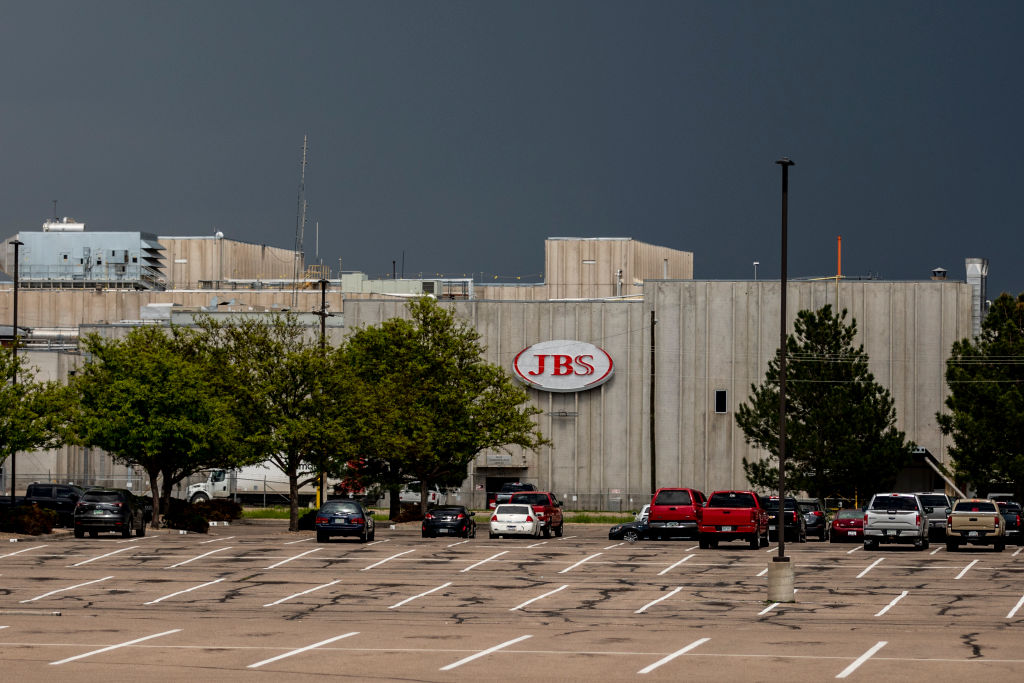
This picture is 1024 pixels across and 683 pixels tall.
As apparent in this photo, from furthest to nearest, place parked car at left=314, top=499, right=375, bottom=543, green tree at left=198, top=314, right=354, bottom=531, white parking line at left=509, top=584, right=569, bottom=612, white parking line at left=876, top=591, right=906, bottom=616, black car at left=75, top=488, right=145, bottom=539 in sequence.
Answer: green tree at left=198, top=314, right=354, bottom=531 < black car at left=75, top=488, right=145, bottom=539 < parked car at left=314, top=499, right=375, bottom=543 < white parking line at left=509, top=584, right=569, bottom=612 < white parking line at left=876, top=591, right=906, bottom=616

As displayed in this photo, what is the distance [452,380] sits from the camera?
68125 millimetres

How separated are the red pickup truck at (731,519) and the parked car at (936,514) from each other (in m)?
9.55

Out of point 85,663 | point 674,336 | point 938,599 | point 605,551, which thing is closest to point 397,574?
point 605,551

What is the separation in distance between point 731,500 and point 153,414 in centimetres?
2434

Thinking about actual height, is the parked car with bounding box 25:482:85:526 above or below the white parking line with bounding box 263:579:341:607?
above

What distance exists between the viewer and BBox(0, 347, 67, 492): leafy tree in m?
54.8

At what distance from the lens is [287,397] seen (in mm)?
64062

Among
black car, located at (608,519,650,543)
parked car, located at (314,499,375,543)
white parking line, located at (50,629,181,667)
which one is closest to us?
white parking line, located at (50,629,181,667)

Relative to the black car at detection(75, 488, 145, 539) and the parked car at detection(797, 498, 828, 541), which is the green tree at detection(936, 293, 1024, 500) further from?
the black car at detection(75, 488, 145, 539)

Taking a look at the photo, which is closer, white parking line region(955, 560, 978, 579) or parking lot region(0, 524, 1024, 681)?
parking lot region(0, 524, 1024, 681)

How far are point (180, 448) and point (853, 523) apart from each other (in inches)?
1066

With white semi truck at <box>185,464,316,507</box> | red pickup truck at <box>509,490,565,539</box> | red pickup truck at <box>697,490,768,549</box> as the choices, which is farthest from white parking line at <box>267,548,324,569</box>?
white semi truck at <box>185,464,316,507</box>

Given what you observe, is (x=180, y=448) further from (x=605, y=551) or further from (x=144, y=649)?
(x=144, y=649)

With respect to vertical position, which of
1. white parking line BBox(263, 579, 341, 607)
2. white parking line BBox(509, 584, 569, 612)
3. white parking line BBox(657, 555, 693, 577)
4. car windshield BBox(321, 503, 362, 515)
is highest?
car windshield BBox(321, 503, 362, 515)
